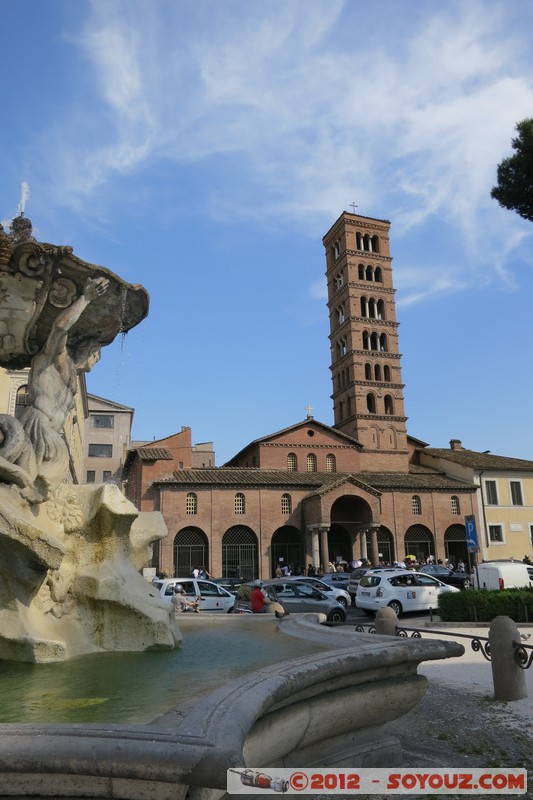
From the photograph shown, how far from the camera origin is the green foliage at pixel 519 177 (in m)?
17.5

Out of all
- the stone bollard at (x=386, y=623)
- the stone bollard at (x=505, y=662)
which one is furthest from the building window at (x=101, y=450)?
the stone bollard at (x=505, y=662)

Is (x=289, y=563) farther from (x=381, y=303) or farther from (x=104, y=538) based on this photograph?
(x=104, y=538)

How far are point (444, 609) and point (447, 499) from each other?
1114 inches

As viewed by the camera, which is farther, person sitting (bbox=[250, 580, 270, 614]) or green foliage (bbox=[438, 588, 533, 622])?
green foliage (bbox=[438, 588, 533, 622])

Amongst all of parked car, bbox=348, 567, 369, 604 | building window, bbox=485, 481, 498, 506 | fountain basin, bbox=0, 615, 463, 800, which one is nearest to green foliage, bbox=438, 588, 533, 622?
parked car, bbox=348, 567, 369, 604

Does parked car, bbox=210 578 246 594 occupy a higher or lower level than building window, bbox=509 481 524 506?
lower

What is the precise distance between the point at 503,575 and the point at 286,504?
70.5 feet

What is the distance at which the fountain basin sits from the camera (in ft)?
7.98

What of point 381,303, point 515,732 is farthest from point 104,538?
point 381,303

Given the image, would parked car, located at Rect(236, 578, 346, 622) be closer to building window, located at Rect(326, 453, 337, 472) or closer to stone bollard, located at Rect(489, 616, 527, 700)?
stone bollard, located at Rect(489, 616, 527, 700)

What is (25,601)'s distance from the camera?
211 inches

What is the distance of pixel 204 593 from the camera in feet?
60.4

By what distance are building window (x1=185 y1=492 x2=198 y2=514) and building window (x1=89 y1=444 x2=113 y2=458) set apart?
76.7 ft

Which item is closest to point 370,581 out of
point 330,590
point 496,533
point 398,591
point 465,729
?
point 398,591
